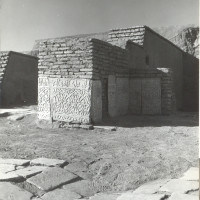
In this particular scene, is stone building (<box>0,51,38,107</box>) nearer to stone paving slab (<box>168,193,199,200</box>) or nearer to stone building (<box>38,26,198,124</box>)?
stone building (<box>38,26,198,124</box>)

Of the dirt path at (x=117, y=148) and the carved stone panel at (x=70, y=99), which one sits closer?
the dirt path at (x=117, y=148)

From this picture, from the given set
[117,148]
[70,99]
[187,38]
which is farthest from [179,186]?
[187,38]

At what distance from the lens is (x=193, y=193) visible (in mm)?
3432

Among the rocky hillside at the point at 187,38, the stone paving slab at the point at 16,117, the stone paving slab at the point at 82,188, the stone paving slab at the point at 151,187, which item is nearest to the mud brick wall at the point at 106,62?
the stone paving slab at the point at 16,117

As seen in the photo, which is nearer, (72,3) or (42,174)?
(42,174)

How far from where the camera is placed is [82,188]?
12.6 ft

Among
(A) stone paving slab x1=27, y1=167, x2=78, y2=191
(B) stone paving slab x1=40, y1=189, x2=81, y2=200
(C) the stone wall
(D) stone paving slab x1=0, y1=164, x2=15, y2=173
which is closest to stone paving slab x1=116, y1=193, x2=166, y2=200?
(B) stone paving slab x1=40, y1=189, x2=81, y2=200

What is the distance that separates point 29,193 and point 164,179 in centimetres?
164

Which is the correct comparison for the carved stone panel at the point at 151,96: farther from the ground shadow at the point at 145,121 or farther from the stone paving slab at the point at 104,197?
the stone paving slab at the point at 104,197

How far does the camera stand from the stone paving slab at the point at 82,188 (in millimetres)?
3744

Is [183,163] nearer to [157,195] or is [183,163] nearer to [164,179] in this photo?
[164,179]

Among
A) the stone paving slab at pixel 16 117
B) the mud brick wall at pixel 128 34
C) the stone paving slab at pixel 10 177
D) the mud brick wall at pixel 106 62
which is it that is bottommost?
the stone paving slab at pixel 10 177

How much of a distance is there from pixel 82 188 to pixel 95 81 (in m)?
3.62

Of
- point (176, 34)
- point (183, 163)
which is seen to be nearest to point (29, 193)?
point (183, 163)
